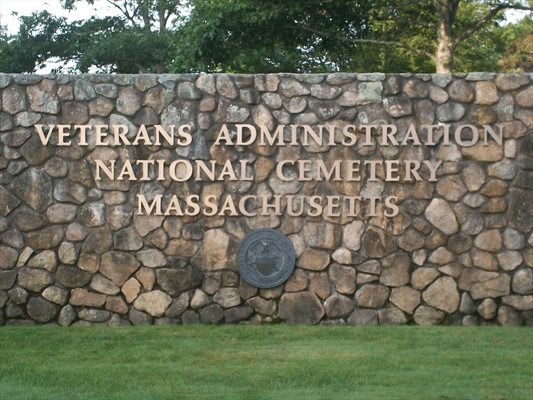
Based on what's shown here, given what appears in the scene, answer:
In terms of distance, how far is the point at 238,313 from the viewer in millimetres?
7547

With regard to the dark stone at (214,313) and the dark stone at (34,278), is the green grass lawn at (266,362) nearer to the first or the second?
the dark stone at (214,313)

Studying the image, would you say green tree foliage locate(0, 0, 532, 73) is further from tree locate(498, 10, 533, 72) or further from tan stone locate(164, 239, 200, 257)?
tan stone locate(164, 239, 200, 257)

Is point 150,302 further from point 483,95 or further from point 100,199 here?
point 483,95

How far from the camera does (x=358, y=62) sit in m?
20.7

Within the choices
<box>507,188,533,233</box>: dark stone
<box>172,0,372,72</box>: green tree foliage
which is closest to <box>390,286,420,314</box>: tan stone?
<box>507,188,533,233</box>: dark stone

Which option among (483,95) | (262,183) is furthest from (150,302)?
(483,95)

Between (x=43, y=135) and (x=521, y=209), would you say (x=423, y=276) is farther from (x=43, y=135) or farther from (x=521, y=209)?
(x=43, y=135)

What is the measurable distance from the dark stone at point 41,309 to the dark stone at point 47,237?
50cm

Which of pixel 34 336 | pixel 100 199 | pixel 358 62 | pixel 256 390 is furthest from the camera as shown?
pixel 358 62

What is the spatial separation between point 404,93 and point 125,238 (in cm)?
292

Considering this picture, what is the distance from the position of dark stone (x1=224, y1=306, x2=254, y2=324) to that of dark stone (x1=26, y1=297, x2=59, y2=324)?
162cm

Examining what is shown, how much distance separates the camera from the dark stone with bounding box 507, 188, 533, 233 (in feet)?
24.7

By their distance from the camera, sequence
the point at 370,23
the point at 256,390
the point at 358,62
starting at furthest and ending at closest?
1. the point at 358,62
2. the point at 370,23
3. the point at 256,390

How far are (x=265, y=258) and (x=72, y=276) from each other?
1.80 m
